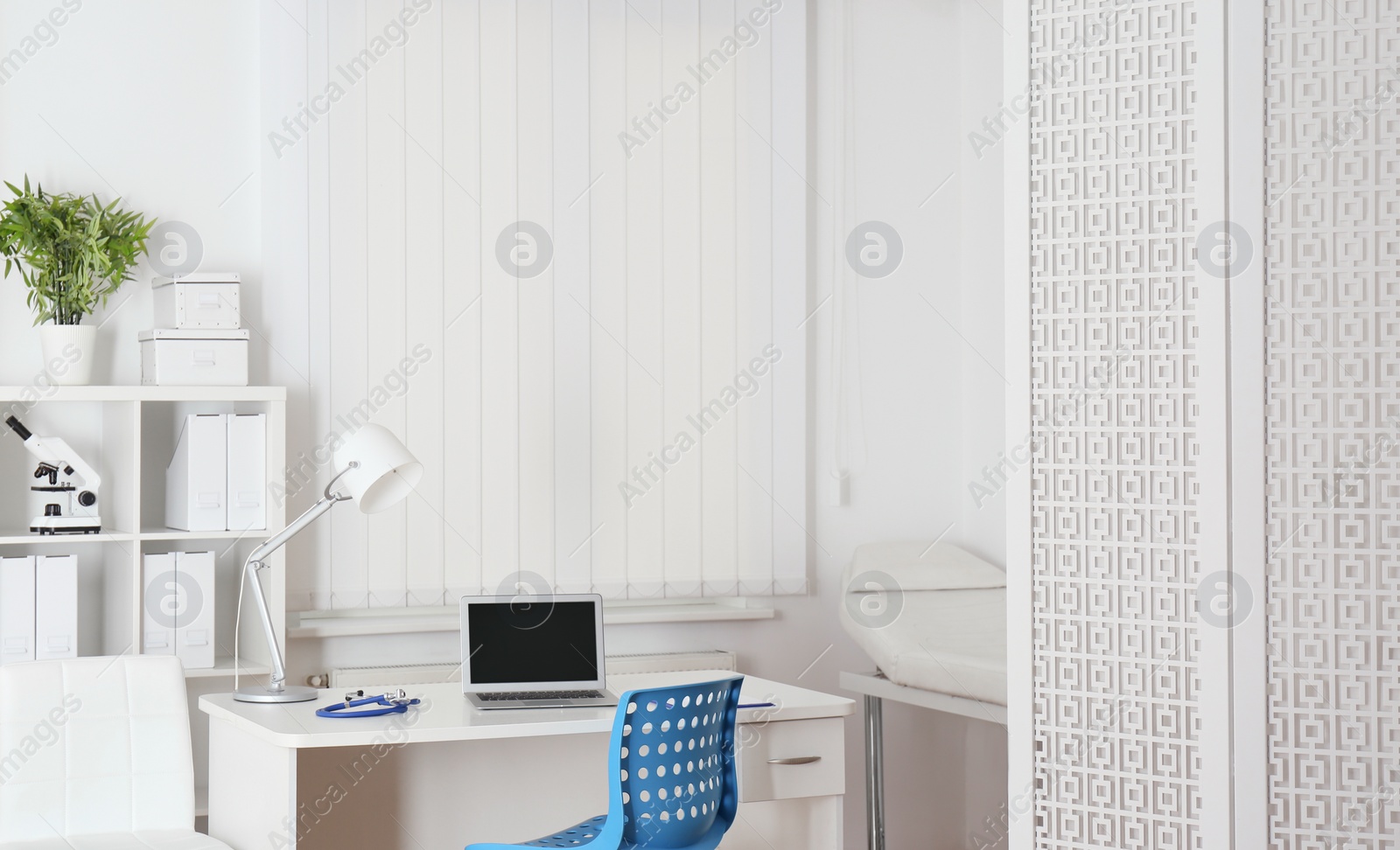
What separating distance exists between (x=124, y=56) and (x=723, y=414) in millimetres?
1926

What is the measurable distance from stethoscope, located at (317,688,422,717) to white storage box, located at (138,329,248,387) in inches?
34.5

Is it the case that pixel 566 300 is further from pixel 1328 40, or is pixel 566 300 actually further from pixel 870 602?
pixel 1328 40

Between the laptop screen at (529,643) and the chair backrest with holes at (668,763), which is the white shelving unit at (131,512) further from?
the chair backrest with holes at (668,763)

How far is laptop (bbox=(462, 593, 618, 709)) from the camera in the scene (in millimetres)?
2742

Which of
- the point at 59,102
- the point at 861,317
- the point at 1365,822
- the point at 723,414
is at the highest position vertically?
the point at 59,102

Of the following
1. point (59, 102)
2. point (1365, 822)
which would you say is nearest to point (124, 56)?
point (59, 102)

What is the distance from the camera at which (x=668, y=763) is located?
2.30 m

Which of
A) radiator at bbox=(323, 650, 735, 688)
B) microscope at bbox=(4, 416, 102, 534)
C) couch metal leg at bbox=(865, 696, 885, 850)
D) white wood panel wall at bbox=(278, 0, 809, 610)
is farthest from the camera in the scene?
couch metal leg at bbox=(865, 696, 885, 850)

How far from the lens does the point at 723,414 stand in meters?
3.75

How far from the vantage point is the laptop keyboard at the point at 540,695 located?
270 cm

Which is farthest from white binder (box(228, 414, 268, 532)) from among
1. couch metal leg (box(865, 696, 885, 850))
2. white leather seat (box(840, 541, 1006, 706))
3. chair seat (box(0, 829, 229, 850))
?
couch metal leg (box(865, 696, 885, 850))

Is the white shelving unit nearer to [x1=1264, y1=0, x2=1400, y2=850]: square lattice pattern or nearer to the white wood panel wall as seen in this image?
the white wood panel wall

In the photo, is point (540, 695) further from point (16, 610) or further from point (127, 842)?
point (16, 610)

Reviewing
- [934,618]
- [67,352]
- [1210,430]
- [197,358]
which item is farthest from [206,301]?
[1210,430]
